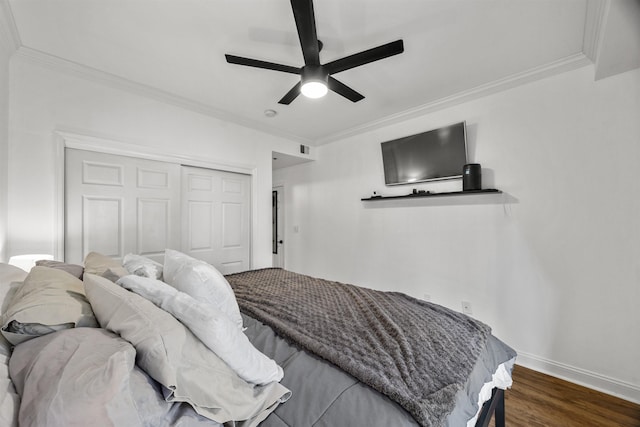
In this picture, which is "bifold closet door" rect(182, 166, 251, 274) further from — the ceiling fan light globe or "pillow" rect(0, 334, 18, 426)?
"pillow" rect(0, 334, 18, 426)

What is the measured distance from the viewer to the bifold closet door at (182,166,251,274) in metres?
3.05

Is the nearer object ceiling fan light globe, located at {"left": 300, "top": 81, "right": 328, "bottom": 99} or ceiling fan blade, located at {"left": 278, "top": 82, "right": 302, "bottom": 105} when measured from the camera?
ceiling fan light globe, located at {"left": 300, "top": 81, "right": 328, "bottom": 99}

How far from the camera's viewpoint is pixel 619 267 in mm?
1991

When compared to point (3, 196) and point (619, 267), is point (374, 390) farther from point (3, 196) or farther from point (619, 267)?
point (3, 196)

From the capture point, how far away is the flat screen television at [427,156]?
9.06 ft

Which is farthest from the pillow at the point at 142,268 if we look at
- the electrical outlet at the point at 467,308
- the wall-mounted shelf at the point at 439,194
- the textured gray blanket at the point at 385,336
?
the electrical outlet at the point at 467,308

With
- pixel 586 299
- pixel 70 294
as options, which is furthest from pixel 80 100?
pixel 586 299

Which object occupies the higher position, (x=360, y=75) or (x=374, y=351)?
(x=360, y=75)

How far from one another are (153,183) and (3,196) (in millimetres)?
1041

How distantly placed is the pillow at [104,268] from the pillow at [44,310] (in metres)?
0.27

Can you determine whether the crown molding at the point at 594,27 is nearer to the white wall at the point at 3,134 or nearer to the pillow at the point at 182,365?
the pillow at the point at 182,365

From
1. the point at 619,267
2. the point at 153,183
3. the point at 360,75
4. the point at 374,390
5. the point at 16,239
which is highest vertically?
the point at 360,75

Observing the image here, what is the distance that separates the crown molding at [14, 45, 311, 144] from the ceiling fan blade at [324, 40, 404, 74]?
6.16 feet

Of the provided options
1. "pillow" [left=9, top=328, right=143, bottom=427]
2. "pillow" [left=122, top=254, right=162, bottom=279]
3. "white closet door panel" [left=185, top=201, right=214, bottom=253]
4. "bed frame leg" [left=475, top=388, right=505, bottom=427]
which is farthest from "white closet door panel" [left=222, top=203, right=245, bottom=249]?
"bed frame leg" [left=475, top=388, right=505, bottom=427]
